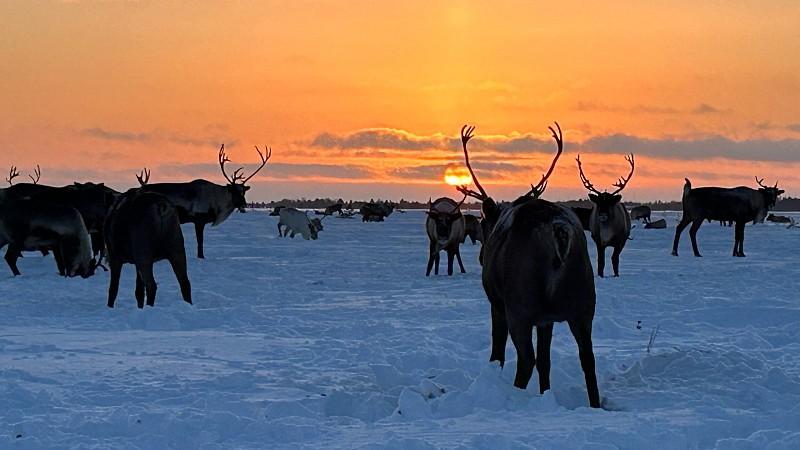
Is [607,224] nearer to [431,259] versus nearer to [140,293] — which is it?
[431,259]

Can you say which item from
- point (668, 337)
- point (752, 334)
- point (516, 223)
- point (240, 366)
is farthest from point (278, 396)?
point (752, 334)

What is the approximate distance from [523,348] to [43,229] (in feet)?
48.4

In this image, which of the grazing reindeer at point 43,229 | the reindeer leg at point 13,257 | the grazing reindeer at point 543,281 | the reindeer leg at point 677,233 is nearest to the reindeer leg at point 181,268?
the grazing reindeer at point 43,229

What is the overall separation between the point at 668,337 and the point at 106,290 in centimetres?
981

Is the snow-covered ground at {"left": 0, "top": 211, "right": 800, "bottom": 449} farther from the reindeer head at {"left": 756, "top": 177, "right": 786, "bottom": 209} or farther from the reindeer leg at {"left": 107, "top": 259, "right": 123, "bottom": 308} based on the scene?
the reindeer head at {"left": 756, "top": 177, "right": 786, "bottom": 209}

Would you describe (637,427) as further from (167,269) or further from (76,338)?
(167,269)

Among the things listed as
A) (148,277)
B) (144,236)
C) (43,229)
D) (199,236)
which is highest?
(144,236)

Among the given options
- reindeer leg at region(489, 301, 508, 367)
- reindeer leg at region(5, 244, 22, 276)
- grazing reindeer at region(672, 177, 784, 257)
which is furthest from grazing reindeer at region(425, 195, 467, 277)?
reindeer leg at region(489, 301, 508, 367)

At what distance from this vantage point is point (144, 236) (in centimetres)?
1256

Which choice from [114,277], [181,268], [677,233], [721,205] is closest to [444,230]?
[181,268]

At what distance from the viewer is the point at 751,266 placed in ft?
77.6

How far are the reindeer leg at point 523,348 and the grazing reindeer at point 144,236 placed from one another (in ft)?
22.6

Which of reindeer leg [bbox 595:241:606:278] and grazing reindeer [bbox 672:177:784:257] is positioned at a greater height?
grazing reindeer [bbox 672:177:784:257]

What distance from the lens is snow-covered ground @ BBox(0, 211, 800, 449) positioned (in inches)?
224
